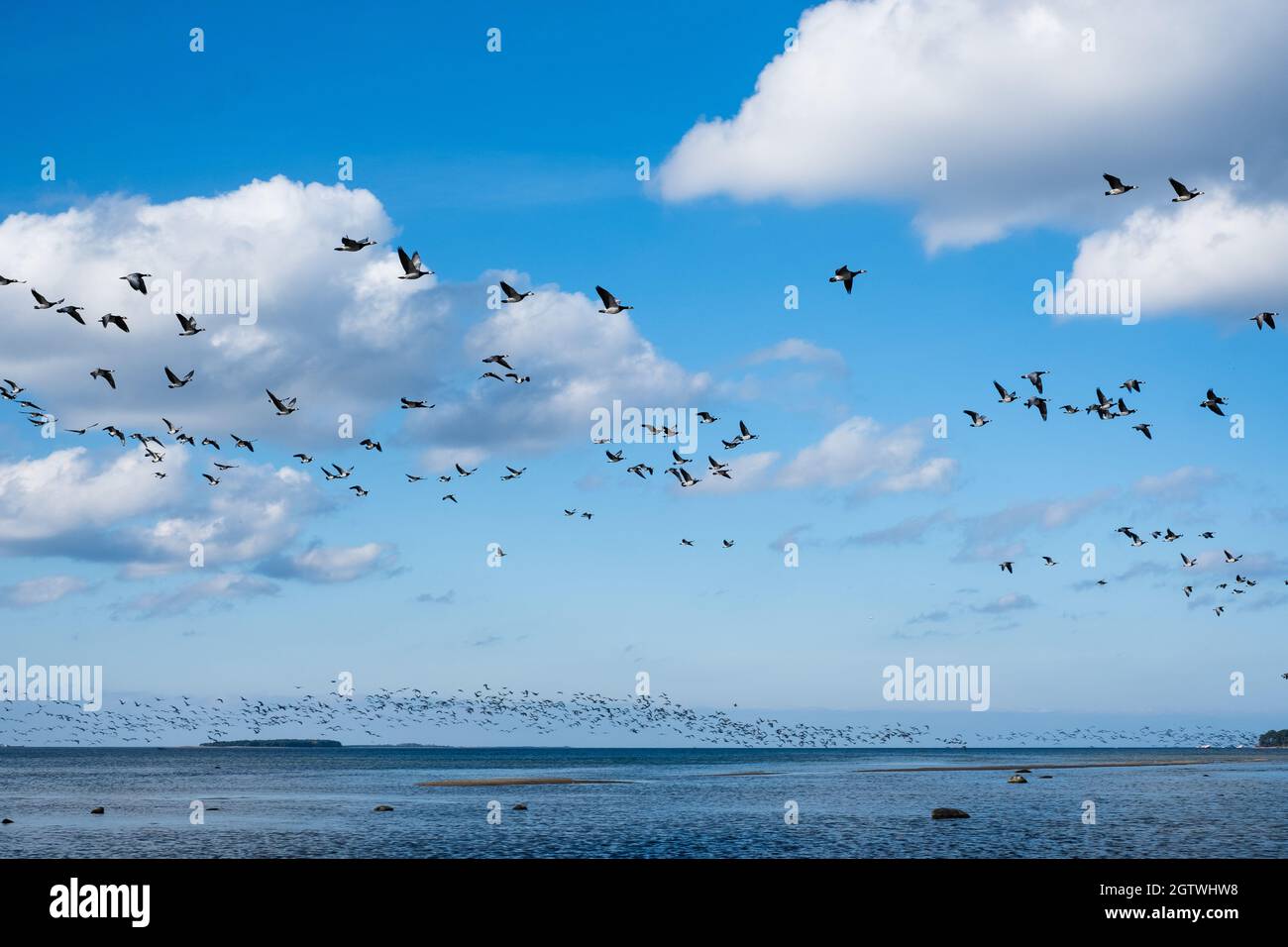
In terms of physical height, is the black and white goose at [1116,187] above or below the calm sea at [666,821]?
above

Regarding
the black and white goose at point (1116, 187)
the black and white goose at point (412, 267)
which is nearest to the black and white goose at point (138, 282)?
the black and white goose at point (412, 267)

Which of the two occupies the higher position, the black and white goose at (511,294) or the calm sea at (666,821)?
the black and white goose at (511,294)

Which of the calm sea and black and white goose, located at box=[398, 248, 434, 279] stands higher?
black and white goose, located at box=[398, 248, 434, 279]

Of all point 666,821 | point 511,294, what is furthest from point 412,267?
point 666,821

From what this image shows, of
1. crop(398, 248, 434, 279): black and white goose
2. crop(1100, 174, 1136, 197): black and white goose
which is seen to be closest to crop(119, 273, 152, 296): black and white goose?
crop(398, 248, 434, 279): black and white goose

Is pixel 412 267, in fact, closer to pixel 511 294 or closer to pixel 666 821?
pixel 511 294

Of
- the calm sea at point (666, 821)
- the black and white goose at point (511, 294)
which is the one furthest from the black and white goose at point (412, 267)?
the calm sea at point (666, 821)

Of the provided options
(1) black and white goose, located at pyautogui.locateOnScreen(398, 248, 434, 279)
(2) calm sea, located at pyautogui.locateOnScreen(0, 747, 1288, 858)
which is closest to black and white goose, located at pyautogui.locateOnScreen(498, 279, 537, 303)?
(1) black and white goose, located at pyautogui.locateOnScreen(398, 248, 434, 279)

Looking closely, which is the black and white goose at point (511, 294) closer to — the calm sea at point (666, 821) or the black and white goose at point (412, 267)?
the black and white goose at point (412, 267)

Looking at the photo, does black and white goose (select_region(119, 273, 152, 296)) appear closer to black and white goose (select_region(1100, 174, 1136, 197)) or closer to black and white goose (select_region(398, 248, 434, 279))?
black and white goose (select_region(398, 248, 434, 279))
